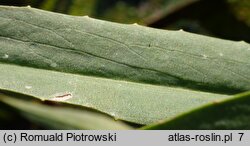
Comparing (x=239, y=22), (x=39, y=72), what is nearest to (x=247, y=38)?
(x=239, y=22)

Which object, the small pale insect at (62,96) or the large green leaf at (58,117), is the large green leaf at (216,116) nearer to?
the small pale insect at (62,96)

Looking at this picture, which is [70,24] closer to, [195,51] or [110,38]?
[110,38]

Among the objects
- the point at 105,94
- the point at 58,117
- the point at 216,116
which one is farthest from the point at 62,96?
the point at 58,117

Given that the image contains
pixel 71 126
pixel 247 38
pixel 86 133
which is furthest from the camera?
pixel 247 38

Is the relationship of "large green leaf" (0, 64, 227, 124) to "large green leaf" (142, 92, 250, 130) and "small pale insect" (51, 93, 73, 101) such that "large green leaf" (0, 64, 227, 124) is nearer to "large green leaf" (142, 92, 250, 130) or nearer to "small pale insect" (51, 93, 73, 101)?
"small pale insect" (51, 93, 73, 101)

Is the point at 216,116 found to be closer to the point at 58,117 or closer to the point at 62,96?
the point at 62,96
